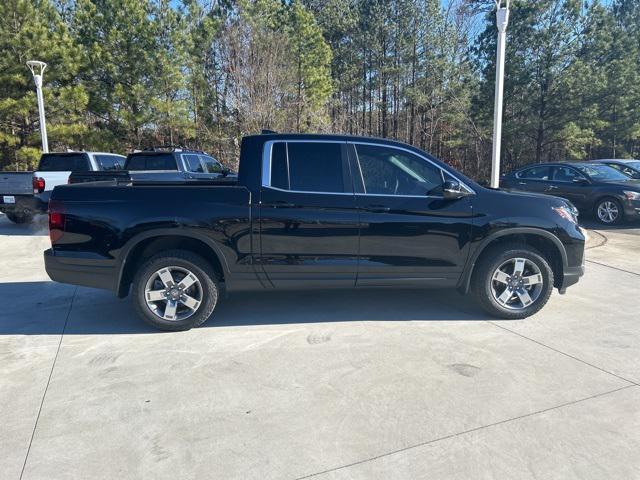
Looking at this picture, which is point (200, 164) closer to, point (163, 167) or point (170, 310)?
point (163, 167)

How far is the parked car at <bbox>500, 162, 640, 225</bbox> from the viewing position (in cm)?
1122

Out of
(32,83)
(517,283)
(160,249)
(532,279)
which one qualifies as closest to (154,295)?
(160,249)

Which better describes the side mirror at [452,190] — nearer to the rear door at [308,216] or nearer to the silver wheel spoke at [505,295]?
the rear door at [308,216]

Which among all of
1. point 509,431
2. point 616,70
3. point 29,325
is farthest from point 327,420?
point 616,70

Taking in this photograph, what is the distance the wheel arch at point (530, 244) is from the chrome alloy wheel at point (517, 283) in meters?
0.25

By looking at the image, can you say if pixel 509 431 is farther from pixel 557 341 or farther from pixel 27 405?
pixel 27 405

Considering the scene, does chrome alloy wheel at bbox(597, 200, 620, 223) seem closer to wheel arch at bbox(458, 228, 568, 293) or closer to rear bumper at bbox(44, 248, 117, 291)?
wheel arch at bbox(458, 228, 568, 293)

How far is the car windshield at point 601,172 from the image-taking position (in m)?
12.0

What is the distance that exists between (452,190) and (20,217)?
483 inches

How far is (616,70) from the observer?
23000 millimetres

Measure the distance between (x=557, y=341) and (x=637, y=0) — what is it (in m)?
32.0

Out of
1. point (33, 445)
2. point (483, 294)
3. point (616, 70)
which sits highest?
point (616, 70)

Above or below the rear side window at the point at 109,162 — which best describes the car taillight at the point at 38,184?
below

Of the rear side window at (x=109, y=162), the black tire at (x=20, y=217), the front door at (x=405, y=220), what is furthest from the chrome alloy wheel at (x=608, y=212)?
the black tire at (x=20, y=217)
